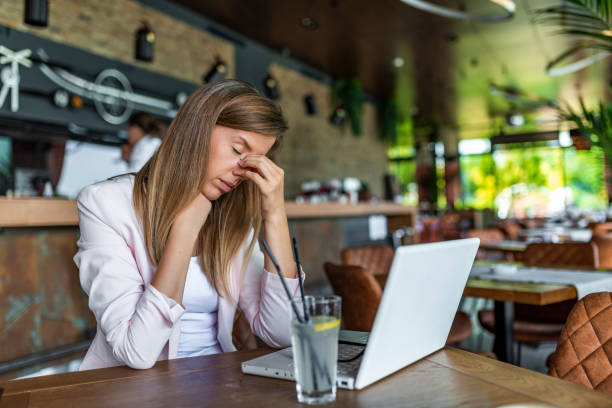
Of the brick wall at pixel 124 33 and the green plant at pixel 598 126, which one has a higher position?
the brick wall at pixel 124 33

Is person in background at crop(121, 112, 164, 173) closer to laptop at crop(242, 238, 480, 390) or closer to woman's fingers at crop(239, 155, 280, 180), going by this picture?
woman's fingers at crop(239, 155, 280, 180)

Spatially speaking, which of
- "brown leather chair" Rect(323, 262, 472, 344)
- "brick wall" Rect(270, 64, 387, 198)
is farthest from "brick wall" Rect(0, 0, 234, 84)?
"brown leather chair" Rect(323, 262, 472, 344)

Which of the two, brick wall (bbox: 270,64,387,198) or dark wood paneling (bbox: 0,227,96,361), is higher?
brick wall (bbox: 270,64,387,198)

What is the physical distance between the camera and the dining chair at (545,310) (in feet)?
8.18

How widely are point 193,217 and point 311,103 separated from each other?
24.5 feet

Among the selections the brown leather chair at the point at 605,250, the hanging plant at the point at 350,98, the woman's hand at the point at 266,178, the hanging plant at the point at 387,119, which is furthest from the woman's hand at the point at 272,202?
the hanging plant at the point at 387,119

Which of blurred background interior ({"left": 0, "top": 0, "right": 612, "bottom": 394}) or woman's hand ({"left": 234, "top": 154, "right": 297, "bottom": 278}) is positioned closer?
woman's hand ({"left": 234, "top": 154, "right": 297, "bottom": 278})

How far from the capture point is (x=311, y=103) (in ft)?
27.7

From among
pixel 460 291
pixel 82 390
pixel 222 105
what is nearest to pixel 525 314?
pixel 460 291

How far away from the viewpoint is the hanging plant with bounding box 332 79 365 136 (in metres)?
9.62

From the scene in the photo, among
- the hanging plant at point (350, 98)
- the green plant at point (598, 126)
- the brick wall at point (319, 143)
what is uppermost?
the hanging plant at point (350, 98)

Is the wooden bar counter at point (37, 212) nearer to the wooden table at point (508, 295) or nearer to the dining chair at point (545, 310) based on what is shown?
the wooden table at point (508, 295)

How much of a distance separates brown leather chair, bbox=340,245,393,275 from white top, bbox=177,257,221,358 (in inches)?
67.9

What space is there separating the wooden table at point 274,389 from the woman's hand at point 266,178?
0.43 metres
